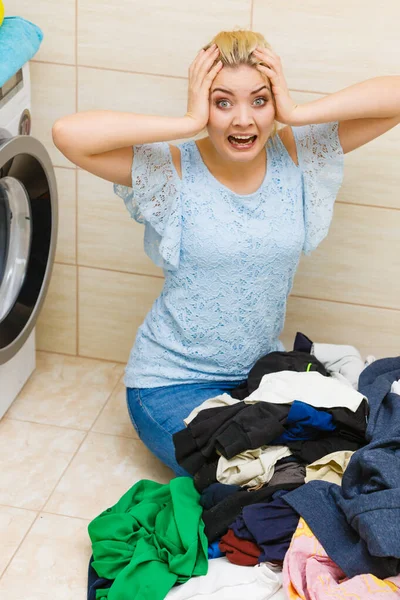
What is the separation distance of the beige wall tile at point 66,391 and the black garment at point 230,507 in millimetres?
644

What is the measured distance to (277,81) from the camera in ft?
5.90

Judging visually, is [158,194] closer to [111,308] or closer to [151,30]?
[151,30]

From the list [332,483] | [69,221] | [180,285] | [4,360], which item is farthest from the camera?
[69,221]

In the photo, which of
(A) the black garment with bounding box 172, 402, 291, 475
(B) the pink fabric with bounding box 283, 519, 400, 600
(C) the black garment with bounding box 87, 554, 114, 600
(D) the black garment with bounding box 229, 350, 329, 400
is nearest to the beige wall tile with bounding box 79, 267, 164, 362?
Answer: (D) the black garment with bounding box 229, 350, 329, 400

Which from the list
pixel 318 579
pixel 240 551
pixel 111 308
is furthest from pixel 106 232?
pixel 318 579

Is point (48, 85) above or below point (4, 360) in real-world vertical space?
above

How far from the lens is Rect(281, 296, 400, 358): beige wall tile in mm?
2381

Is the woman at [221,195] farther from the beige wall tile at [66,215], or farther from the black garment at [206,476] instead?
the beige wall tile at [66,215]

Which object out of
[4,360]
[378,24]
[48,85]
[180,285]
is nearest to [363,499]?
[180,285]

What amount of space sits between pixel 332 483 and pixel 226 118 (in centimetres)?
77

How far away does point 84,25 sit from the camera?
2195 millimetres

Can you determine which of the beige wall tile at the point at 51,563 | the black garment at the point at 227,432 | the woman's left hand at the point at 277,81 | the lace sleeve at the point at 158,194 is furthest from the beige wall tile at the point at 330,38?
the beige wall tile at the point at 51,563

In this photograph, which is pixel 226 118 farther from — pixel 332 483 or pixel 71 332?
pixel 71 332

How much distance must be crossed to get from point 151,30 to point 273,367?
89 cm
